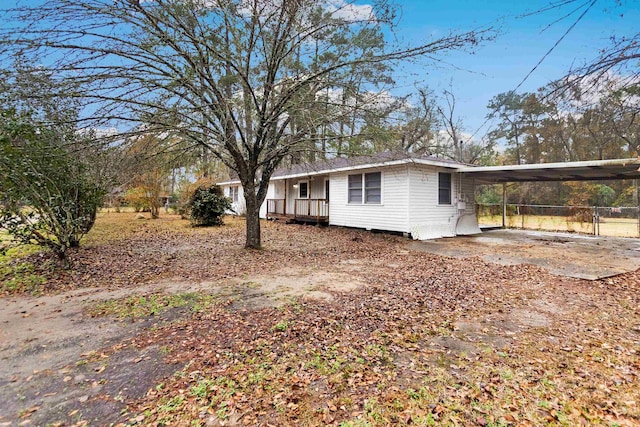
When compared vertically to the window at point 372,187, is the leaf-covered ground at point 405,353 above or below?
below

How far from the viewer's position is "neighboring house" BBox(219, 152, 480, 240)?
1066cm

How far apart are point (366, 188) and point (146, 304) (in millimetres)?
9259

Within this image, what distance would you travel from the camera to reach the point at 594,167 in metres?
8.96

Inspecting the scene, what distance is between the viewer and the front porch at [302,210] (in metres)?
14.4

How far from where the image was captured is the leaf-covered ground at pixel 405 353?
2.21 metres

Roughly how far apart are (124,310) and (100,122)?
3.73m

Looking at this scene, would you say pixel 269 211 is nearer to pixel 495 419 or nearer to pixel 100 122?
pixel 100 122

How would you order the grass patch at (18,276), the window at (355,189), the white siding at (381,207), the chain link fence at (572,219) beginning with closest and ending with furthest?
the grass patch at (18,276) → the white siding at (381,207) → the window at (355,189) → the chain link fence at (572,219)

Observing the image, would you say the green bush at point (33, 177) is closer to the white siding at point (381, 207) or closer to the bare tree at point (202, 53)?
the bare tree at point (202, 53)

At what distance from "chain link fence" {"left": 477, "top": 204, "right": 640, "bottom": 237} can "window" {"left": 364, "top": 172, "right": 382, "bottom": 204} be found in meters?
6.29

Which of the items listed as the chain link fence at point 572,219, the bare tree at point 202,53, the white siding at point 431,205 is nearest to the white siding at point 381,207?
the white siding at point 431,205

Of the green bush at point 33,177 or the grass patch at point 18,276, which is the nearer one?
the green bush at point 33,177

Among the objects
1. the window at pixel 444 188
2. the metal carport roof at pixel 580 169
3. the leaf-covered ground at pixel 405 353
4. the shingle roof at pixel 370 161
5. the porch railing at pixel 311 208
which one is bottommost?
the leaf-covered ground at pixel 405 353

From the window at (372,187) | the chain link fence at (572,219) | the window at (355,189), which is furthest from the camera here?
the chain link fence at (572,219)
